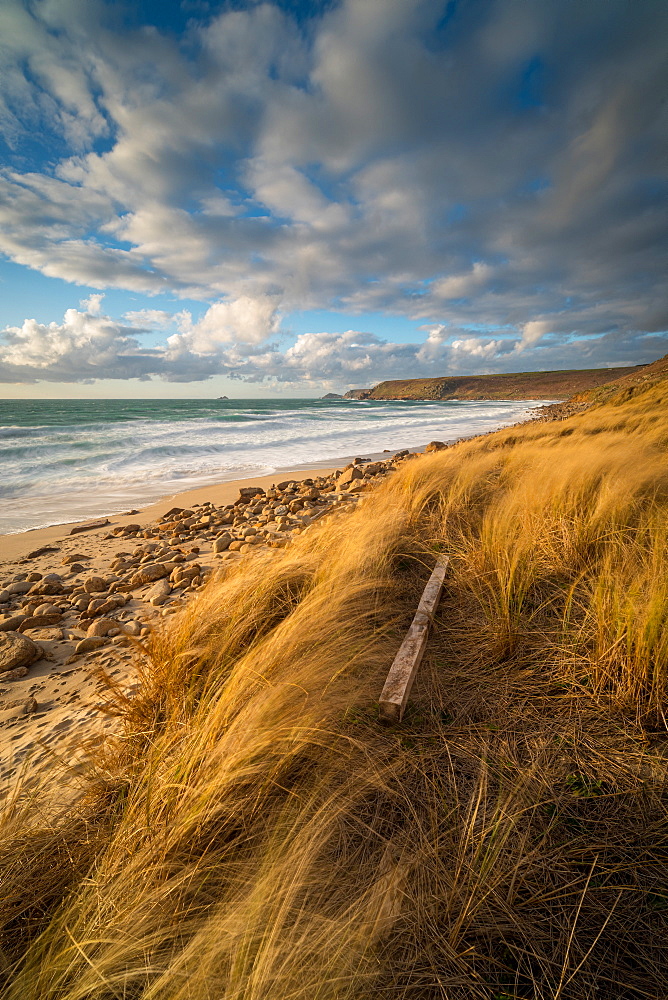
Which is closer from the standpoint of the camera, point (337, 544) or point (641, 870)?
point (641, 870)

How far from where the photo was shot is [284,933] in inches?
35.3

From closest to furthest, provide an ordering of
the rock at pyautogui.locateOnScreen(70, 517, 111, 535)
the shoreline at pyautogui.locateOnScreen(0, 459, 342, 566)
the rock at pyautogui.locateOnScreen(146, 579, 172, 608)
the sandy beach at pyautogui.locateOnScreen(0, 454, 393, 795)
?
the sandy beach at pyautogui.locateOnScreen(0, 454, 393, 795) → the rock at pyautogui.locateOnScreen(146, 579, 172, 608) → the shoreline at pyautogui.locateOnScreen(0, 459, 342, 566) → the rock at pyautogui.locateOnScreen(70, 517, 111, 535)

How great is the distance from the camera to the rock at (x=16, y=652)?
2.56 metres

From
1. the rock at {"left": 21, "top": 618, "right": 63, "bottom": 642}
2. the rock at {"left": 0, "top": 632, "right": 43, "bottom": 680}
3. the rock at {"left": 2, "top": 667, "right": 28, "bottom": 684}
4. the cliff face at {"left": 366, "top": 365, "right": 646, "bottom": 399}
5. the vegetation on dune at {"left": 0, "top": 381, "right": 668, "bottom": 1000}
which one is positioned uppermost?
the cliff face at {"left": 366, "top": 365, "right": 646, "bottom": 399}

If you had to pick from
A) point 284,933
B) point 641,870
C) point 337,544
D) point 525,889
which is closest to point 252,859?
point 284,933

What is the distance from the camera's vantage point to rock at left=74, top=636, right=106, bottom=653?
2768 millimetres

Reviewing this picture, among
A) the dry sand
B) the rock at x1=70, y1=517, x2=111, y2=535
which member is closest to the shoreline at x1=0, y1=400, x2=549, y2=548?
the rock at x1=70, y1=517, x2=111, y2=535

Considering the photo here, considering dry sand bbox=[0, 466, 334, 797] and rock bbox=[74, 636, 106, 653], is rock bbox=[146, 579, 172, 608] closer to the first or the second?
dry sand bbox=[0, 466, 334, 797]

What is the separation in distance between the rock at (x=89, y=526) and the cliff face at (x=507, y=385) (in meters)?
90.2

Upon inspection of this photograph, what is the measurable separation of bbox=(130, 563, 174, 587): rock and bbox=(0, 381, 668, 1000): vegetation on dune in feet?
6.67

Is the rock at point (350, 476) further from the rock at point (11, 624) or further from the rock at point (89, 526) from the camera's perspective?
the rock at point (11, 624)

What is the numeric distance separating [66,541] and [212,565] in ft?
9.65

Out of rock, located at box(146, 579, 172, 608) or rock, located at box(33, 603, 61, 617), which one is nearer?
rock, located at box(33, 603, 61, 617)

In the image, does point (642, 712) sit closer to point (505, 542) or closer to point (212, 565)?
point (505, 542)
